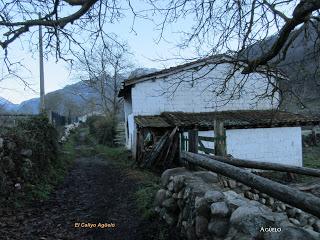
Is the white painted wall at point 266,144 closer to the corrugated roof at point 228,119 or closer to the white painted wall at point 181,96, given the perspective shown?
the corrugated roof at point 228,119

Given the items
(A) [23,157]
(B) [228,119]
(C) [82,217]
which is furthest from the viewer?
(B) [228,119]

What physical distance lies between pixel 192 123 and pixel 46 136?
19.7ft

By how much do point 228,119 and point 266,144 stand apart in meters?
2.38

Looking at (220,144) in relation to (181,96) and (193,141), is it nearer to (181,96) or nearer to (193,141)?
(193,141)

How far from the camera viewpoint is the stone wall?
3.86 metres

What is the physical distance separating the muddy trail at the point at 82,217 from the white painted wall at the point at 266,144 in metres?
8.09

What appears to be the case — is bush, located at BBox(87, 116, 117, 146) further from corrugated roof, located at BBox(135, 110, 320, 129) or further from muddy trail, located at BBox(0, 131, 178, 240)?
muddy trail, located at BBox(0, 131, 178, 240)

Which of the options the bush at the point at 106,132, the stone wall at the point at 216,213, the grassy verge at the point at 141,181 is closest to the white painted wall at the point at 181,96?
the grassy verge at the point at 141,181

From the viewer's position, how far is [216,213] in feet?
15.5

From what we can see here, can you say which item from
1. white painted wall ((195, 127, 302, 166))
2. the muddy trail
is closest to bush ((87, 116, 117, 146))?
white painted wall ((195, 127, 302, 166))

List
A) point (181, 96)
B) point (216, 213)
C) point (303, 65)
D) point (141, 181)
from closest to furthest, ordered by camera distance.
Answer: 1. point (216, 213)
2. point (303, 65)
3. point (141, 181)
4. point (181, 96)

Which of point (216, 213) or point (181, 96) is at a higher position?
point (181, 96)

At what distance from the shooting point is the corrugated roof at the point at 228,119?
16.9 metres

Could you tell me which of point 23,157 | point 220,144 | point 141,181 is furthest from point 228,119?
point 23,157
